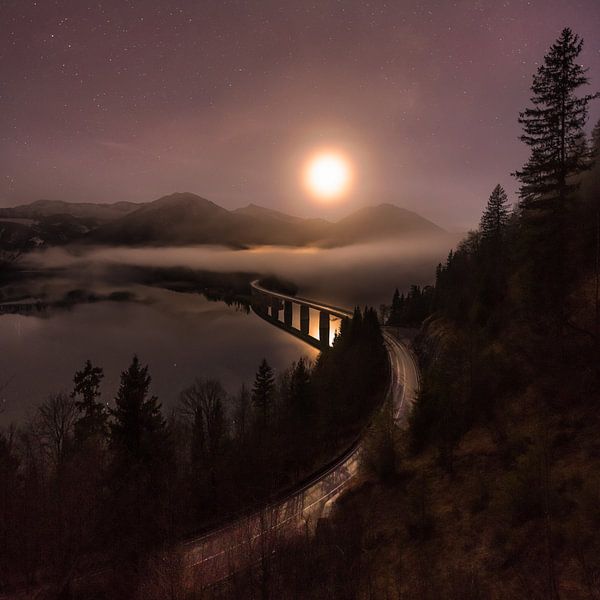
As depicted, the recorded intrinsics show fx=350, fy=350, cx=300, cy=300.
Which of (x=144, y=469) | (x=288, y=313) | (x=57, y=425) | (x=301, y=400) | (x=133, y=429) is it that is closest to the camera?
(x=144, y=469)

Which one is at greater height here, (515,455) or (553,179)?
(553,179)

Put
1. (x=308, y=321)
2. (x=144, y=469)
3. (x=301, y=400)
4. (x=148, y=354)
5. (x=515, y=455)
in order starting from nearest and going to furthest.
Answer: (x=515, y=455) → (x=144, y=469) → (x=301, y=400) → (x=148, y=354) → (x=308, y=321)

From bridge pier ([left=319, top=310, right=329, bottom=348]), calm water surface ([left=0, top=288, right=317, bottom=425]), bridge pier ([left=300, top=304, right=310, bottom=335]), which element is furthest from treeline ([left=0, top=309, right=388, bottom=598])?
bridge pier ([left=300, top=304, right=310, bottom=335])

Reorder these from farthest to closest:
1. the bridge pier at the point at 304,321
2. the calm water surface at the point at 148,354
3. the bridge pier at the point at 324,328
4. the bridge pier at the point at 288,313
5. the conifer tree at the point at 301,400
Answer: the bridge pier at the point at 288,313, the bridge pier at the point at 304,321, the bridge pier at the point at 324,328, the calm water surface at the point at 148,354, the conifer tree at the point at 301,400

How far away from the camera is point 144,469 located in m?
30.9

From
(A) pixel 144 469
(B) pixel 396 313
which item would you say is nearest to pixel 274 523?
(A) pixel 144 469

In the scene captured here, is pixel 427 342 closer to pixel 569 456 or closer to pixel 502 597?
pixel 569 456

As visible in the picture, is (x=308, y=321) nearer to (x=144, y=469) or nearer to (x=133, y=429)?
(x=133, y=429)

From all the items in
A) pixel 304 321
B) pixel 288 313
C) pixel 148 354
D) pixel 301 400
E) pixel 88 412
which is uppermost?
pixel 301 400

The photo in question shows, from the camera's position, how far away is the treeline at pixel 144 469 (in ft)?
62.7

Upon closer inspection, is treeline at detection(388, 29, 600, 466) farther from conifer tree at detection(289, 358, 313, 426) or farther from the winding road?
conifer tree at detection(289, 358, 313, 426)

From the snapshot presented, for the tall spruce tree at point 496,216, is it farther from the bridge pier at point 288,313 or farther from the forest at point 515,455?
the bridge pier at point 288,313

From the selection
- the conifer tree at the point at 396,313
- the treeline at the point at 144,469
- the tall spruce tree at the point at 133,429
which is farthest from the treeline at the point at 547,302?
the conifer tree at the point at 396,313

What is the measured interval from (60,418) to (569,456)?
5309 centimetres
